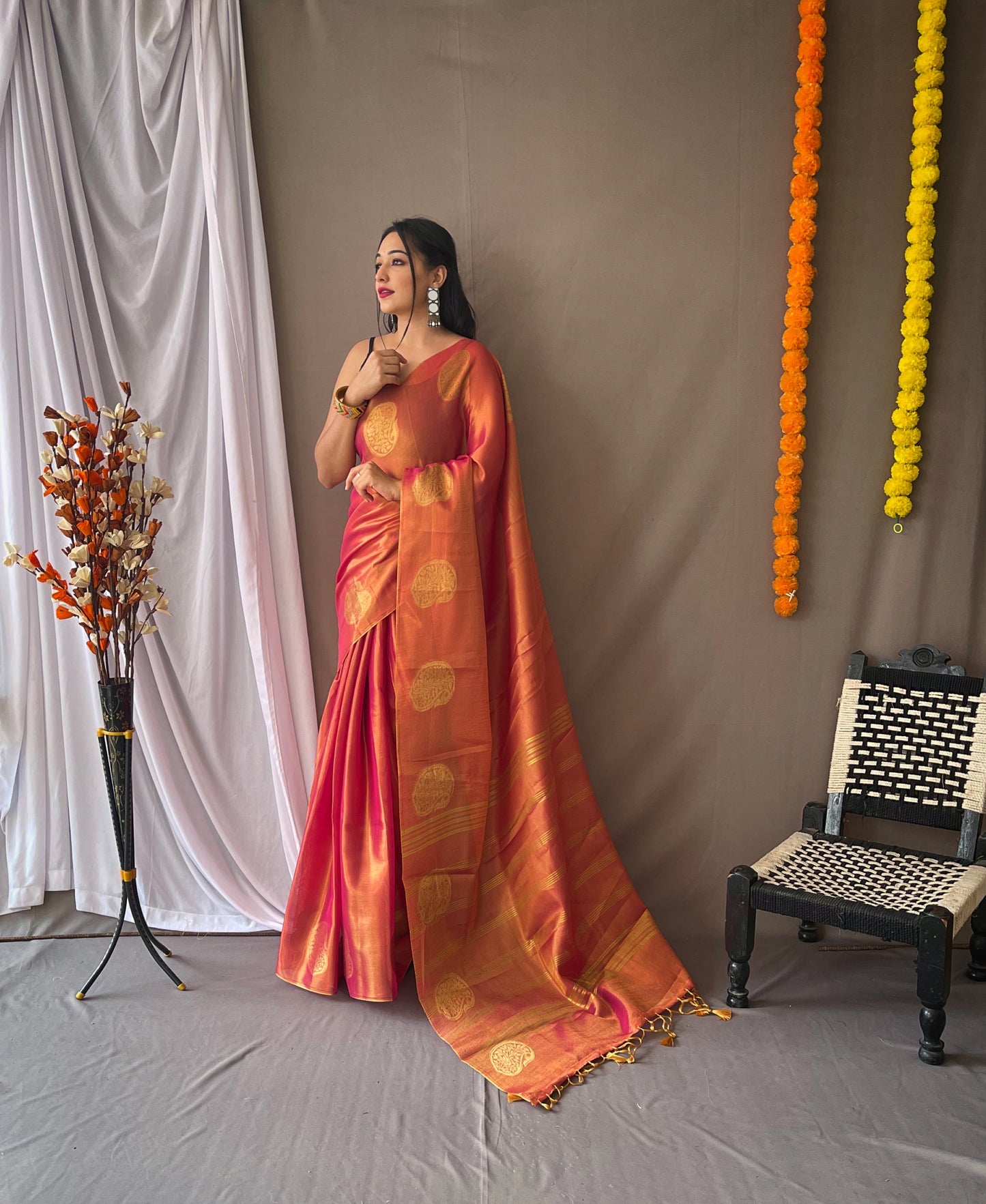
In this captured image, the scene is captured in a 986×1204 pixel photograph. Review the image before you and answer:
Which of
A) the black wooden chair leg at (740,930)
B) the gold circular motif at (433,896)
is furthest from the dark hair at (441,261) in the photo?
the black wooden chair leg at (740,930)

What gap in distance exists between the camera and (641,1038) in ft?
6.66

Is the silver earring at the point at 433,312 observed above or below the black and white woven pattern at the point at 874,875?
above

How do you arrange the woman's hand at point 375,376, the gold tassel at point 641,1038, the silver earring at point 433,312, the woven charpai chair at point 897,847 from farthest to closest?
the silver earring at point 433,312, the woman's hand at point 375,376, the woven charpai chair at point 897,847, the gold tassel at point 641,1038

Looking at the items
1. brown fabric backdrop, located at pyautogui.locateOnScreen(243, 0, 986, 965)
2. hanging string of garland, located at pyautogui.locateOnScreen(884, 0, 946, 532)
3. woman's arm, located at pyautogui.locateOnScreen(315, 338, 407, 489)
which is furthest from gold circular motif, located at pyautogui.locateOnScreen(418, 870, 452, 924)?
hanging string of garland, located at pyautogui.locateOnScreen(884, 0, 946, 532)

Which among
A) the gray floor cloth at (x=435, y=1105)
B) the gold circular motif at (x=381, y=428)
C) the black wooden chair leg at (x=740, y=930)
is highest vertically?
the gold circular motif at (x=381, y=428)

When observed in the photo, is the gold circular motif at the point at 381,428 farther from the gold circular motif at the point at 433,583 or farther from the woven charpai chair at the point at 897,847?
the woven charpai chair at the point at 897,847

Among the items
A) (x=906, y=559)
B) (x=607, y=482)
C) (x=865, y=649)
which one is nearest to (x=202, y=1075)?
(x=607, y=482)

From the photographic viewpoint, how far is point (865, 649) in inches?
99.0

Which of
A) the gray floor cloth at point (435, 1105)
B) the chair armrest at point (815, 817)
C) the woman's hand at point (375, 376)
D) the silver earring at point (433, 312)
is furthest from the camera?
the chair armrest at point (815, 817)

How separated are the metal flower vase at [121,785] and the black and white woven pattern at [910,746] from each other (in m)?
1.75

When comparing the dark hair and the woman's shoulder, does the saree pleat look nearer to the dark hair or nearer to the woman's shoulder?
the woman's shoulder

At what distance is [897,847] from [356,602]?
1.46 m

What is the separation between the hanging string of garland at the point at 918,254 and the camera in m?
2.26

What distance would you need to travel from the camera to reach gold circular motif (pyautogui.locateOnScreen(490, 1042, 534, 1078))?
6.30 feet
